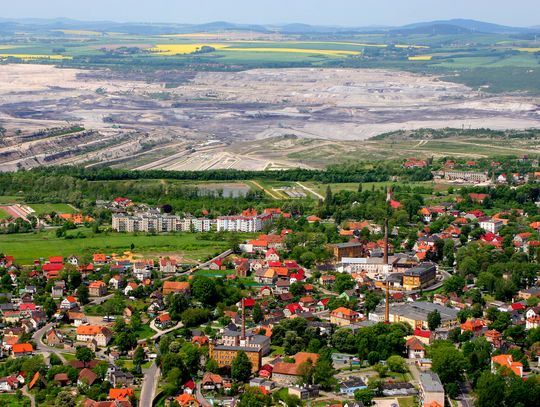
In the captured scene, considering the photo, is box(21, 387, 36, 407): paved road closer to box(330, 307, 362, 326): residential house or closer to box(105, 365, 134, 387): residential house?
box(105, 365, 134, 387): residential house

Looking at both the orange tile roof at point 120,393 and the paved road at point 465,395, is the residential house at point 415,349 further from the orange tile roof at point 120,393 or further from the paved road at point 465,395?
the orange tile roof at point 120,393

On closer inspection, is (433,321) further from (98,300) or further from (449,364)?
(98,300)

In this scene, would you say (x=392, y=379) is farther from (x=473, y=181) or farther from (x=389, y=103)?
(x=389, y=103)

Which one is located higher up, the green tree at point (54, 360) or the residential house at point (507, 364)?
the residential house at point (507, 364)

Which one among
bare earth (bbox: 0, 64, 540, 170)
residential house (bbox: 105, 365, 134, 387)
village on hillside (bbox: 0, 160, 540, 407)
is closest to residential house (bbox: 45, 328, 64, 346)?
village on hillside (bbox: 0, 160, 540, 407)

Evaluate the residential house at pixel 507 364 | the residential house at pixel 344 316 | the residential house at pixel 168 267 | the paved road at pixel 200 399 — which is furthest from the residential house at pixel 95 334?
the residential house at pixel 507 364

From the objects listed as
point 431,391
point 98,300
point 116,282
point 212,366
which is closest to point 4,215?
point 116,282

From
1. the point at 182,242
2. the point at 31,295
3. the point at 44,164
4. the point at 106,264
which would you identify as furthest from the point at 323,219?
the point at 44,164
